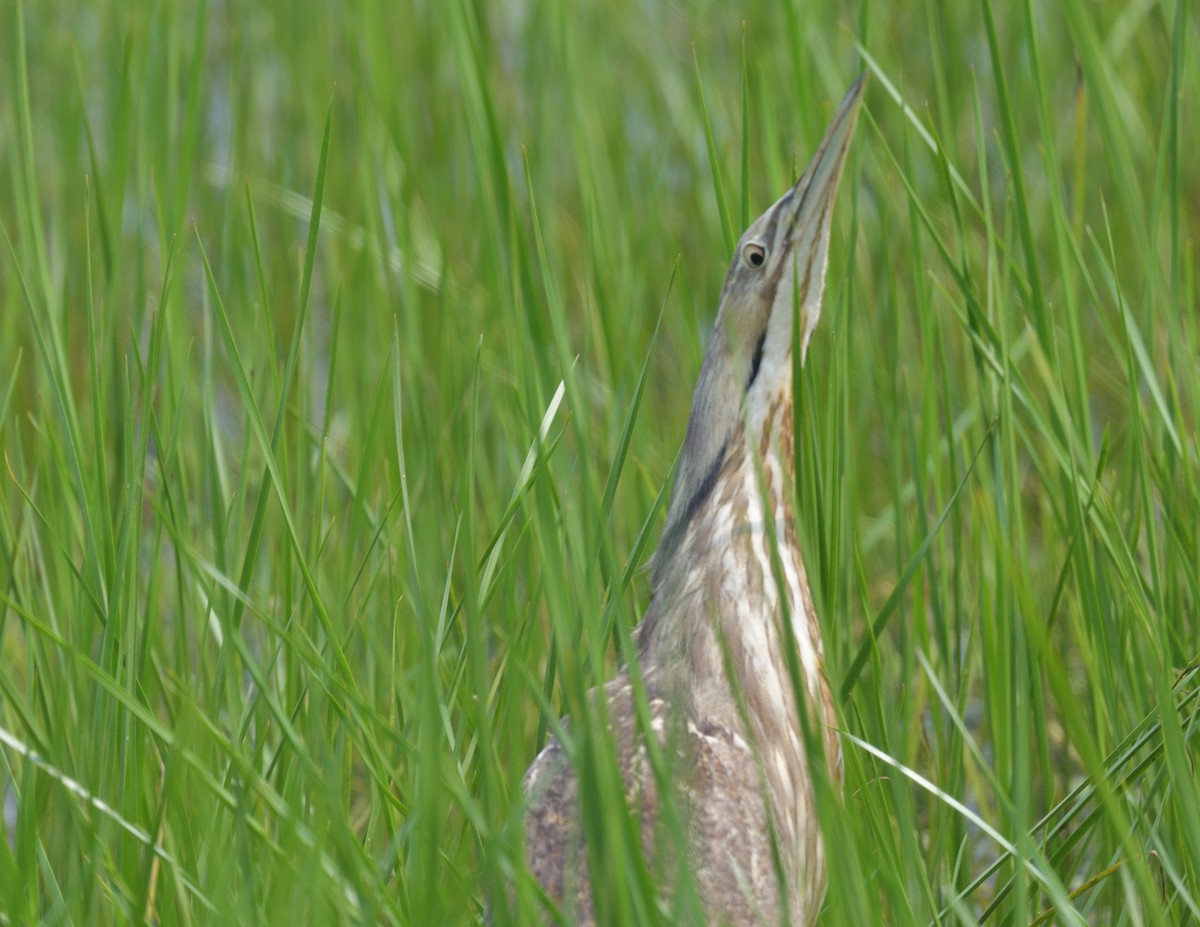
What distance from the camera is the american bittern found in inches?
58.2

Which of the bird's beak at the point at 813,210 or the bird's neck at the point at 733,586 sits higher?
the bird's beak at the point at 813,210

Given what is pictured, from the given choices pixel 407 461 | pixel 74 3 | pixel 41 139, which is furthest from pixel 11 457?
pixel 74 3

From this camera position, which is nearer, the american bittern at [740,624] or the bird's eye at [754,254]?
the american bittern at [740,624]

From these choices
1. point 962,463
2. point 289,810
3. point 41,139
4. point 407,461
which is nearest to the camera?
point 289,810

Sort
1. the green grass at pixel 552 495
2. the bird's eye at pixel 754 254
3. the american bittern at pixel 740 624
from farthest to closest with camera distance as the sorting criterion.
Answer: the bird's eye at pixel 754 254, the american bittern at pixel 740 624, the green grass at pixel 552 495

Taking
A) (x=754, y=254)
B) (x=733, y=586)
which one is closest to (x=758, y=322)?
(x=754, y=254)

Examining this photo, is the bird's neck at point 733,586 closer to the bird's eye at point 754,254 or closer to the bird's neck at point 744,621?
the bird's neck at point 744,621

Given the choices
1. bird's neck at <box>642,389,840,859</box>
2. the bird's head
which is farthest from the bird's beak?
bird's neck at <box>642,389,840,859</box>

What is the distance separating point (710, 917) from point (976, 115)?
0.71 metres

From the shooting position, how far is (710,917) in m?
1.46

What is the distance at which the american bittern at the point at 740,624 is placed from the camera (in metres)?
1.48

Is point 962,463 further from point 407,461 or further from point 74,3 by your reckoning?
point 74,3

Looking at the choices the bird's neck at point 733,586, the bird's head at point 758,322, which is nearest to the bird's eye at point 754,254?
the bird's head at point 758,322

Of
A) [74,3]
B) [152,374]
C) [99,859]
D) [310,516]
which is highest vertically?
[74,3]
